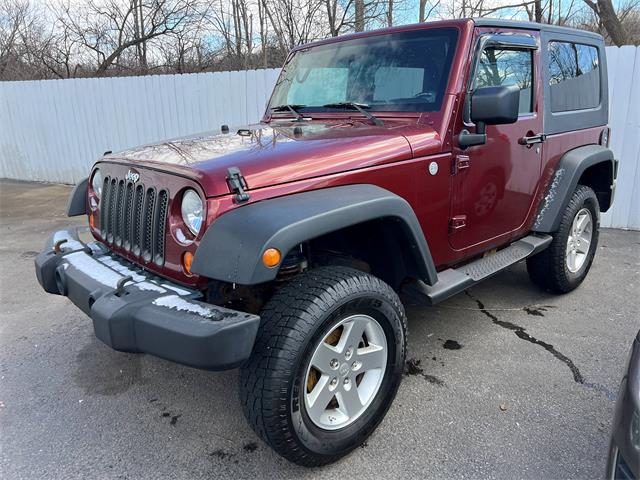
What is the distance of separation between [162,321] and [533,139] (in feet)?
9.04

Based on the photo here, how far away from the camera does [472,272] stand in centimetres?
313

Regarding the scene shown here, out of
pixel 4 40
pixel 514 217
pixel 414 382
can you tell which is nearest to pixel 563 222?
pixel 514 217

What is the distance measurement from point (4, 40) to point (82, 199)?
17848 millimetres

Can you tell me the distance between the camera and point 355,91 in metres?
3.19

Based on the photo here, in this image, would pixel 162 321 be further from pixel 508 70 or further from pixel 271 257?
pixel 508 70

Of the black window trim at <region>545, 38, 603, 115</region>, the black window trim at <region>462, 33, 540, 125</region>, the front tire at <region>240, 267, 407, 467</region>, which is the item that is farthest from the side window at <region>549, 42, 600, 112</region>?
the front tire at <region>240, 267, 407, 467</region>

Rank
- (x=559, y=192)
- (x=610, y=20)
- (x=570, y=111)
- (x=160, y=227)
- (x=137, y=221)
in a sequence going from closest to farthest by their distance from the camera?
(x=160, y=227), (x=137, y=221), (x=559, y=192), (x=570, y=111), (x=610, y=20)

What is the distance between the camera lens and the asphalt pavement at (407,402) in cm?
229

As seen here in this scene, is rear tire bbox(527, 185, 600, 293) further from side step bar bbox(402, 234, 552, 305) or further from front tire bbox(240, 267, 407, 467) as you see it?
front tire bbox(240, 267, 407, 467)

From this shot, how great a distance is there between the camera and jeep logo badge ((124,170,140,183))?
2.49 metres

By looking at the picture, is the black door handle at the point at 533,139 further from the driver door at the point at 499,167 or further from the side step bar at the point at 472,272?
the side step bar at the point at 472,272

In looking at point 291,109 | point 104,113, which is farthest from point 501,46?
point 104,113

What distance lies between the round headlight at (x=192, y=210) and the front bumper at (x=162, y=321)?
295mm

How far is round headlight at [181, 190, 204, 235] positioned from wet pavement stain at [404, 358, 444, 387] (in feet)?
5.40
